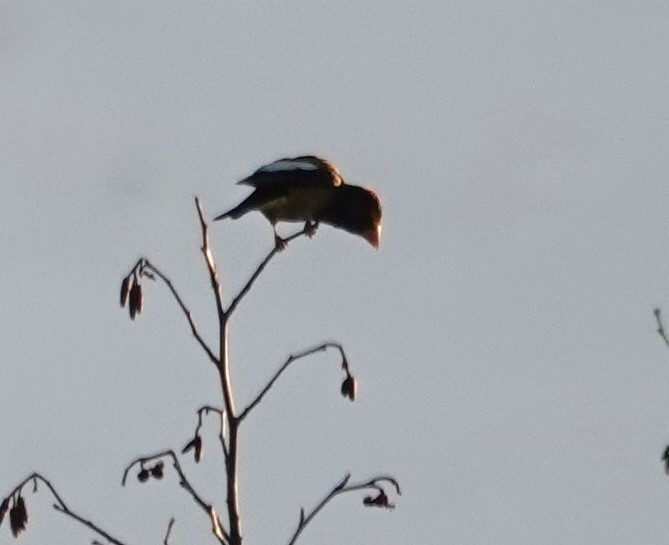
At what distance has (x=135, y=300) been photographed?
4848 millimetres

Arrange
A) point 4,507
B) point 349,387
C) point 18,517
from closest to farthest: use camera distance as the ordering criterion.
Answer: point 18,517, point 4,507, point 349,387

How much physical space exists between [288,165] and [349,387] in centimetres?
374

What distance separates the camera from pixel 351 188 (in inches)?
378

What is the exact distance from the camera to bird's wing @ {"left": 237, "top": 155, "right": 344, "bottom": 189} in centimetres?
842

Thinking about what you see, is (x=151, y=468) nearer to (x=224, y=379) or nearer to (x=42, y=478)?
(x=42, y=478)

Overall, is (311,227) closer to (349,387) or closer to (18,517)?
(349,387)

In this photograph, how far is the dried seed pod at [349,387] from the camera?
16.5ft

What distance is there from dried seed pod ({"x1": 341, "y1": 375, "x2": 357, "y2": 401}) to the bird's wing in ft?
11.1

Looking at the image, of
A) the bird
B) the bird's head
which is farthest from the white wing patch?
the bird's head

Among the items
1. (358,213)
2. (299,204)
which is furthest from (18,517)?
(358,213)

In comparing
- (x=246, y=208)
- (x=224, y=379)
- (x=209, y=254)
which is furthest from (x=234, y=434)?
(x=246, y=208)

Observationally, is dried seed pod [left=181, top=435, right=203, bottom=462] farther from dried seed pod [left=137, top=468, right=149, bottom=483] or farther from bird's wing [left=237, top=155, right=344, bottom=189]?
bird's wing [left=237, top=155, right=344, bottom=189]

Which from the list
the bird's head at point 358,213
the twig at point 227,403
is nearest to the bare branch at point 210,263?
the twig at point 227,403

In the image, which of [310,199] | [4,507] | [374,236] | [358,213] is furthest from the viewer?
[374,236]
